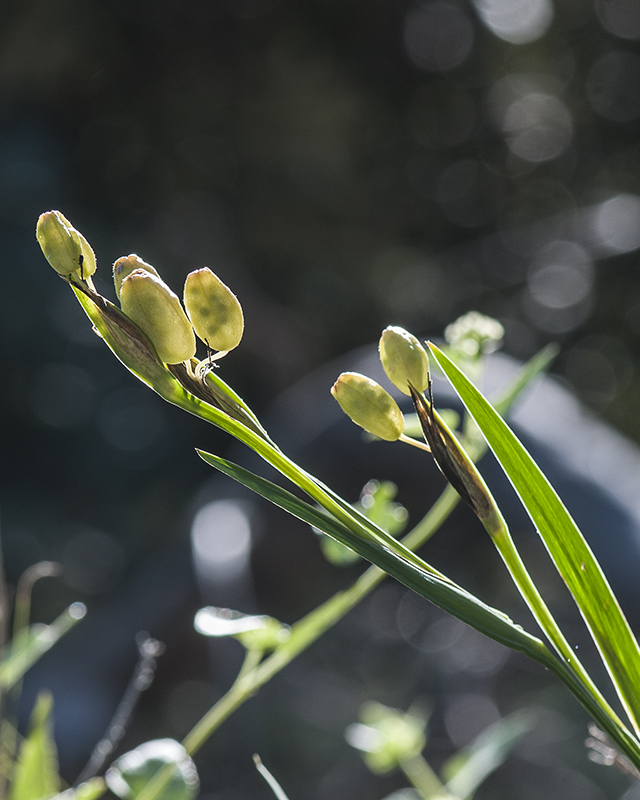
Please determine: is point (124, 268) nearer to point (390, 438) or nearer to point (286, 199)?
point (390, 438)

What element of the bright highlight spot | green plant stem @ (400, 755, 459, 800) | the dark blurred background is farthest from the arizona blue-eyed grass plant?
the bright highlight spot

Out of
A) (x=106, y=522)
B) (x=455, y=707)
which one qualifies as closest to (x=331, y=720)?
(x=455, y=707)

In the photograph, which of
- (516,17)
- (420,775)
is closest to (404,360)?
(420,775)

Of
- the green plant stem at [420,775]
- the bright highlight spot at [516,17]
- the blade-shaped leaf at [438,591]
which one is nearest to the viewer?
the blade-shaped leaf at [438,591]

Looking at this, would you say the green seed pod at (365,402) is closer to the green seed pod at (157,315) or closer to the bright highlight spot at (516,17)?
the green seed pod at (157,315)

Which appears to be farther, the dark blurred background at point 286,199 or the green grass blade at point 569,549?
the dark blurred background at point 286,199

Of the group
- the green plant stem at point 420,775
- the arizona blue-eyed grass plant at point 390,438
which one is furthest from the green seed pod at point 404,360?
the green plant stem at point 420,775

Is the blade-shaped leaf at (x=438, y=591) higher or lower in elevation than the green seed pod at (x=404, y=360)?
lower
